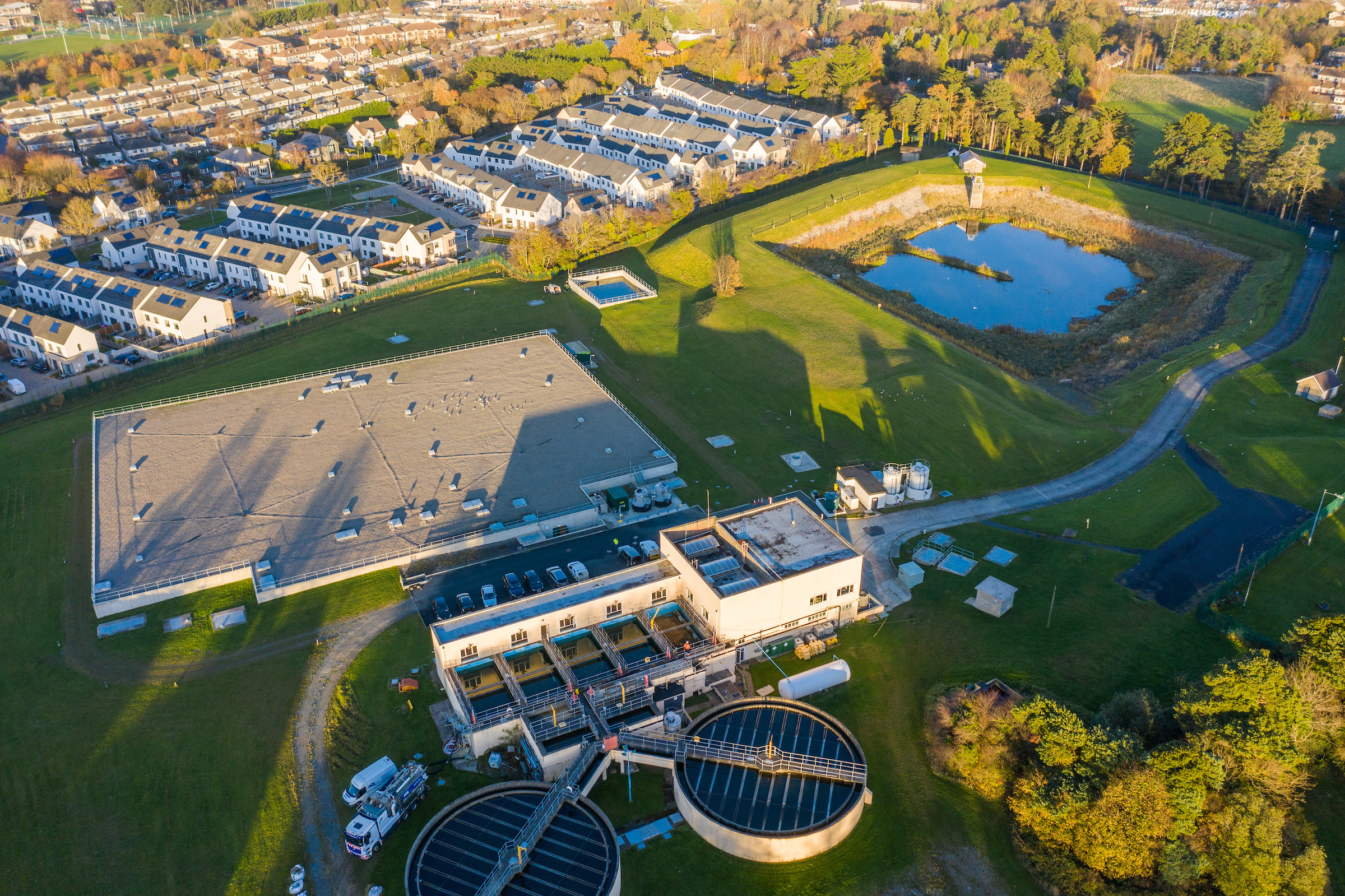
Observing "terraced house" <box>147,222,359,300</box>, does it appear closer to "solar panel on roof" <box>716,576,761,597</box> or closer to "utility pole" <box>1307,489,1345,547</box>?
"solar panel on roof" <box>716,576,761,597</box>

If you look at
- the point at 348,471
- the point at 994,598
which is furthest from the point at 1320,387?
the point at 348,471

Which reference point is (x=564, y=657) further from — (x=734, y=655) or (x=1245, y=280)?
(x=1245, y=280)

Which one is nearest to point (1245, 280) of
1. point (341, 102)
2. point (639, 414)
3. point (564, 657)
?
point (639, 414)

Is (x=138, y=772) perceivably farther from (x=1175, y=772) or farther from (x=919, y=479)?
(x=919, y=479)

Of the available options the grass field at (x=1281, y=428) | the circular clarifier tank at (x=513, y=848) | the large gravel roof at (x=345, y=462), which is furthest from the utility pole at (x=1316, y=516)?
the circular clarifier tank at (x=513, y=848)

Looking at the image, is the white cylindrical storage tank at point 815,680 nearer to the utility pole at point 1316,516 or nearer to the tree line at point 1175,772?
the tree line at point 1175,772

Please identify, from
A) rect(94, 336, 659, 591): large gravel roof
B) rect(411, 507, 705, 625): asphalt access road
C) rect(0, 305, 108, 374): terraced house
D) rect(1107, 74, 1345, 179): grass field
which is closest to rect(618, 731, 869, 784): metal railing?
rect(411, 507, 705, 625): asphalt access road

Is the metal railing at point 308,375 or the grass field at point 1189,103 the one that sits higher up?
the grass field at point 1189,103
